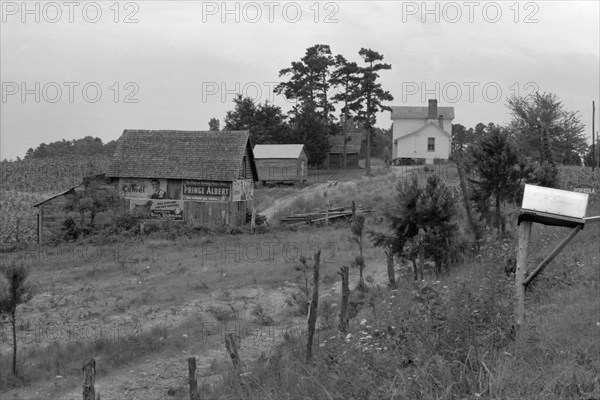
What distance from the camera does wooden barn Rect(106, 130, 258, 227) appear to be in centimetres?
3534

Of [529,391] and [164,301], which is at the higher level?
[529,391]

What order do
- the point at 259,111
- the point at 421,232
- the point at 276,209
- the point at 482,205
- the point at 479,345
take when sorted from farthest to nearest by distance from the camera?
1. the point at 259,111
2. the point at 276,209
3. the point at 482,205
4. the point at 421,232
5. the point at 479,345

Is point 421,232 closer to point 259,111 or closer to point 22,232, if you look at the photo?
point 22,232

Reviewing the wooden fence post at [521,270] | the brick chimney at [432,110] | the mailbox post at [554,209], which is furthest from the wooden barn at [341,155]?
the mailbox post at [554,209]

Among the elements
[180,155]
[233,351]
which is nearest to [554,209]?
[233,351]

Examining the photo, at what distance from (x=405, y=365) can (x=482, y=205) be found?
587 inches

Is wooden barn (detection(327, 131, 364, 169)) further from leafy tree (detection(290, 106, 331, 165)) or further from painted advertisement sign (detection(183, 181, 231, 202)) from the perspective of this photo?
painted advertisement sign (detection(183, 181, 231, 202))

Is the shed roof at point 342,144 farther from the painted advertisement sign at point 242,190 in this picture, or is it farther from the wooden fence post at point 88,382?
the wooden fence post at point 88,382

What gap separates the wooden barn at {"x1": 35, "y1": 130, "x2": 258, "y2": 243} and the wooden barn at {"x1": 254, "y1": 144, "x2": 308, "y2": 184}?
49.7 feet

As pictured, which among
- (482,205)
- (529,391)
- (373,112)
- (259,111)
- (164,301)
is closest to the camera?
(529,391)

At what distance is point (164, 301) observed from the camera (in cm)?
1930

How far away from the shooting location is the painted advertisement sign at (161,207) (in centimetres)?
3525

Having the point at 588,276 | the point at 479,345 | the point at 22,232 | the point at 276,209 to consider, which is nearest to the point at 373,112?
the point at 276,209

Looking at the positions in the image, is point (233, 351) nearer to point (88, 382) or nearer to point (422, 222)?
point (88, 382)
